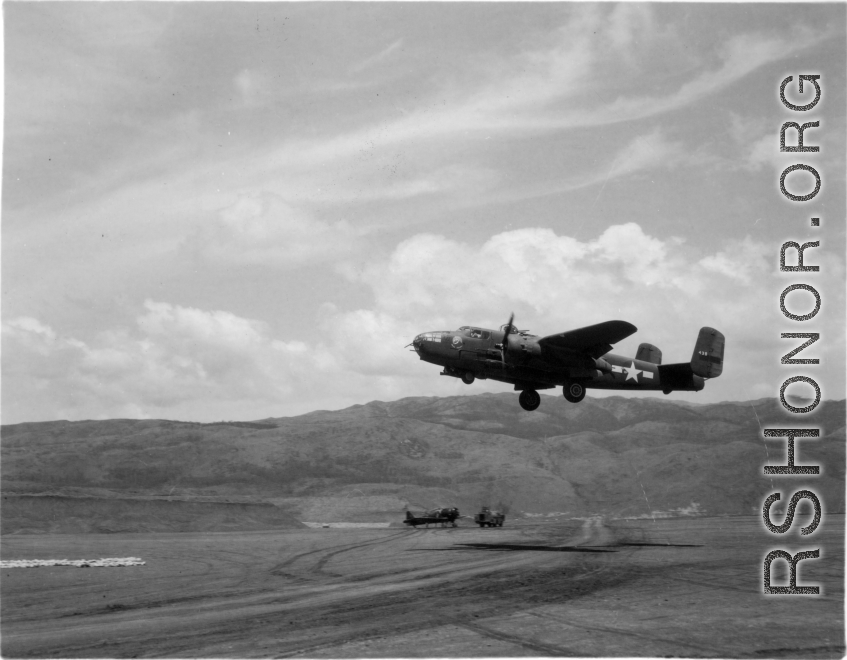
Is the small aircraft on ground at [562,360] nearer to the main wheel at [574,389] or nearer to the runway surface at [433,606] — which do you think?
the main wheel at [574,389]

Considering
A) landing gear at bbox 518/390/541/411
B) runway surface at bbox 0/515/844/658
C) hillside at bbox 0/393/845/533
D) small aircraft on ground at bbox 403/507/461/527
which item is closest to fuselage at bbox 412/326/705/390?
landing gear at bbox 518/390/541/411

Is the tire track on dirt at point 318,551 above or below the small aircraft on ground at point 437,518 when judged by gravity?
above

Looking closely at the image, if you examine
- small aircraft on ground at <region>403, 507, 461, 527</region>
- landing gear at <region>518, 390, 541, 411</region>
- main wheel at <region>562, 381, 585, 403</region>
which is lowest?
small aircraft on ground at <region>403, 507, 461, 527</region>

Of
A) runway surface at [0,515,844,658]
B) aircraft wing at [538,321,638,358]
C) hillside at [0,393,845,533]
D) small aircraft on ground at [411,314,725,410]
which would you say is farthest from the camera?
hillside at [0,393,845,533]

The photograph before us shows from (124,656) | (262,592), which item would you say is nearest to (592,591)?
(262,592)

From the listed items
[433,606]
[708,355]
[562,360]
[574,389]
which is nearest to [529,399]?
[574,389]

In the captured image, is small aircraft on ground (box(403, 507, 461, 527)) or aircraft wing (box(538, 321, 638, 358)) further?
small aircraft on ground (box(403, 507, 461, 527))

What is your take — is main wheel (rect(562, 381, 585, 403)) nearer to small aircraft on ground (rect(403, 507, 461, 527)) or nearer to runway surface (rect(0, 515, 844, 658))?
runway surface (rect(0, 515, 844, 658))

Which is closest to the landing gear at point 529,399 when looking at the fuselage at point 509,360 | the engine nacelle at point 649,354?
the fuselage at point 509,360
